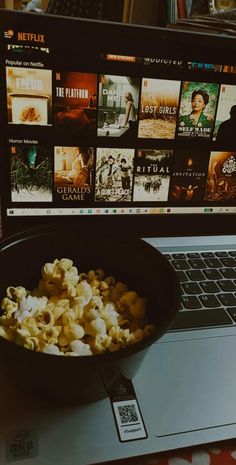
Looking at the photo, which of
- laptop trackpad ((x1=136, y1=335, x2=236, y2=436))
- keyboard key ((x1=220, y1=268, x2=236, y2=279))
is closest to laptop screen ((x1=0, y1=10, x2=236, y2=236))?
keyboard key ((x1=220, y1=268, x2=236, y2=279))

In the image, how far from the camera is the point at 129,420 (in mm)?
354

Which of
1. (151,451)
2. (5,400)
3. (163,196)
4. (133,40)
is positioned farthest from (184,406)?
(133,40)

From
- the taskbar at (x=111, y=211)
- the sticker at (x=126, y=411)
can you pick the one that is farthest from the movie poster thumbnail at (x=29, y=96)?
the sticker at (x=126, y=411)

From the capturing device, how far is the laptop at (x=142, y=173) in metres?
0.36

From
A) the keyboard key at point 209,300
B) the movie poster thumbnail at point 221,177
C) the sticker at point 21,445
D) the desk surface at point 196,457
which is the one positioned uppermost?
the movie poster thumbnail at point 221,177

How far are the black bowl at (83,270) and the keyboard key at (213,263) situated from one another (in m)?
0.18

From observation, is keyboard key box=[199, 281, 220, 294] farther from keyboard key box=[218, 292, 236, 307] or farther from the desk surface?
the desk surface

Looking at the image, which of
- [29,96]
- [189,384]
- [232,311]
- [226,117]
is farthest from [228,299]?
[29,96]

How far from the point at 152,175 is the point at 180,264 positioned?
0.49ft

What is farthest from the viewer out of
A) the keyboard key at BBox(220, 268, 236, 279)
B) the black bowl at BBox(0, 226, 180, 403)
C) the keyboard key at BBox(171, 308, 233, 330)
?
the keyboard key at BBox(220, 268, 236, 279)

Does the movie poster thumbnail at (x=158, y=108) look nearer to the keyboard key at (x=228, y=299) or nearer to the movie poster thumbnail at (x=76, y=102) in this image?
the movie poster thumbnail at (x=76, y=102)

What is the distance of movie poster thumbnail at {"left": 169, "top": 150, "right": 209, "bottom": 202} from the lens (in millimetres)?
612

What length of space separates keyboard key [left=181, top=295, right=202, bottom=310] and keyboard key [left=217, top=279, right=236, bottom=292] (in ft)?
0.18

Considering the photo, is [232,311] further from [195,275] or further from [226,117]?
[226,117]
